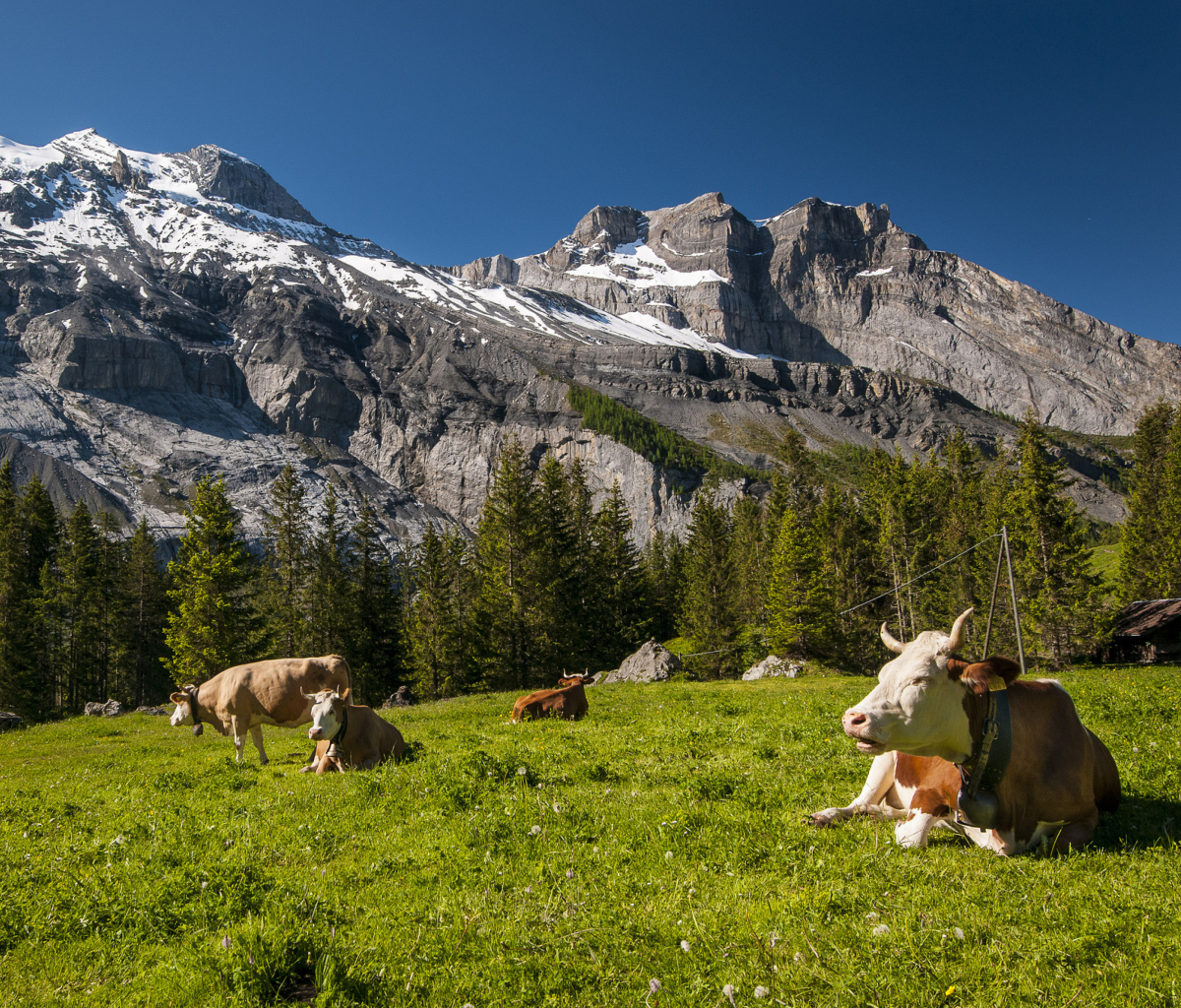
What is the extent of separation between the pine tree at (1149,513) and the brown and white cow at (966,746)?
5207cm

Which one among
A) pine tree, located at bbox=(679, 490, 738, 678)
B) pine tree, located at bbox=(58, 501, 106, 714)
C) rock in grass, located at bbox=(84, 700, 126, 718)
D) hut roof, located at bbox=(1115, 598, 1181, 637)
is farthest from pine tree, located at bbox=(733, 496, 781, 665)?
pine tree, located at bbox=(58, 501, 106, 714)

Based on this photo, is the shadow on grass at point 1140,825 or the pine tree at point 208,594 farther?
the pine tree at point 208,594

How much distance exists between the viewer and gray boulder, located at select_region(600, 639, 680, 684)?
1255 inches

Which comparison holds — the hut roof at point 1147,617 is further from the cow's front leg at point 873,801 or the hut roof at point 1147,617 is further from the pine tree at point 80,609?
the pine tree at point 80,609

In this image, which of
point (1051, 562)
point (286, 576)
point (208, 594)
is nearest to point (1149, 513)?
point (1051, 562)

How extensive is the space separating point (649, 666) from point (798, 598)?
47.2 feet

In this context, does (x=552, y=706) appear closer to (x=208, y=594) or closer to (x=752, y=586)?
(x=208, y=594)

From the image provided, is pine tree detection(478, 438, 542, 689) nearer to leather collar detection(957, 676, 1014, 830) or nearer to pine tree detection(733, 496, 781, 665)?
pine tree detection(733, 496, 781, 665)

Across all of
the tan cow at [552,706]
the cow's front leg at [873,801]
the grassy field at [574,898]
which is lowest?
the tan cow at [552,706]

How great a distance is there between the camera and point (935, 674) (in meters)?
5.12

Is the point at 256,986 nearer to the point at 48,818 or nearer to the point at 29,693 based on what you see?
the point at 48,818

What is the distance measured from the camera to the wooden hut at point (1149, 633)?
3198 centimetres

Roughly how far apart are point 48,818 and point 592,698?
48.4ft

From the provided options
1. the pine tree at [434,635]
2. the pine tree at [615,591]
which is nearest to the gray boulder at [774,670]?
the pine tree at [615,591]
